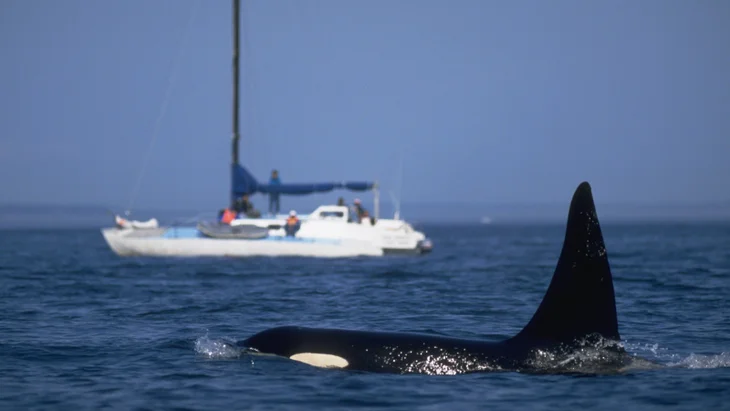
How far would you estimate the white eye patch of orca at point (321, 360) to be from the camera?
33.9 feet

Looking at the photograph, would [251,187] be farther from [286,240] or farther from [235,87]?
[286,240]

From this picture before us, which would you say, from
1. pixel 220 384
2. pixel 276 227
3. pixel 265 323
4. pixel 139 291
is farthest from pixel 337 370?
pixel 276 227

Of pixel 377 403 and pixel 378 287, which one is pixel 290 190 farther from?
pixel 377 403

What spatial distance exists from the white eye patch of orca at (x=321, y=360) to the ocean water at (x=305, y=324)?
4.2 inches

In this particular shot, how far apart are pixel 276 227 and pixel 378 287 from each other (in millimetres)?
18201

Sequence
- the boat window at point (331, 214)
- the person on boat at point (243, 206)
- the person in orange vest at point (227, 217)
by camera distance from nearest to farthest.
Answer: the person in orange vest at point (227, 217) < the boat window at point (331, 214) < the person on boat at point (243, 206)

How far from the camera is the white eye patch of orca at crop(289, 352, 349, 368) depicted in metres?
10.3

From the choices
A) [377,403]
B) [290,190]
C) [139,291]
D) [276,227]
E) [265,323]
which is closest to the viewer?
[377,403]

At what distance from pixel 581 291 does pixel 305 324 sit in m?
6.08

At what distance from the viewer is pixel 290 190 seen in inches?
1820

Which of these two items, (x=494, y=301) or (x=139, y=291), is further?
(x=139, y=291)

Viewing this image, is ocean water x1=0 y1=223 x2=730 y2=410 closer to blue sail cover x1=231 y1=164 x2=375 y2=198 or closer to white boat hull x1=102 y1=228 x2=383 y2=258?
white boat hull x1=102 y1=228 x2=383 y2=258

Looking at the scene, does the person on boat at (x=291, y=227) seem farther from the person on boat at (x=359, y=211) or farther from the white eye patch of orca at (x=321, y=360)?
the white eye patch of orca at (x=321, y=360)

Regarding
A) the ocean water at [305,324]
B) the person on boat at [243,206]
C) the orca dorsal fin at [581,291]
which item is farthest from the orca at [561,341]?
the person on boat at [243,206]
